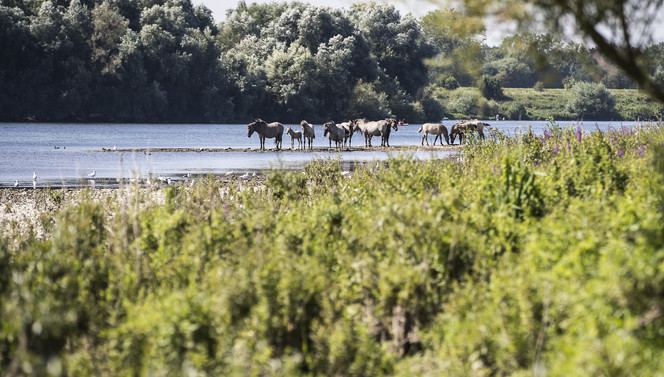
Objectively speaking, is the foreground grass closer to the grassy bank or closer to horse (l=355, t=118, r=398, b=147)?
horse (l=355, t=118, r=398, b=147)

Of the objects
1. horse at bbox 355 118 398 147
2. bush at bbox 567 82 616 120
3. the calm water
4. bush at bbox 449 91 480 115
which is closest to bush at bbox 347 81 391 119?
the calm water

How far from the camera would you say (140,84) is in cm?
7438

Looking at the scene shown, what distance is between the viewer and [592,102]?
117688 mm

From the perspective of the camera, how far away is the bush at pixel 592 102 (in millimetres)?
115000

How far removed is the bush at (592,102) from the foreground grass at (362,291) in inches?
4445

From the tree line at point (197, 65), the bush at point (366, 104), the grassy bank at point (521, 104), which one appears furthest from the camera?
the grassy bank at point (521, 104)

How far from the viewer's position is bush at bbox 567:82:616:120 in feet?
377

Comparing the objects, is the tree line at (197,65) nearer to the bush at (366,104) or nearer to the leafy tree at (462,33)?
the bush at (366,104)

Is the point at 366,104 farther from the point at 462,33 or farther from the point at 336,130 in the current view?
the point at 462,33

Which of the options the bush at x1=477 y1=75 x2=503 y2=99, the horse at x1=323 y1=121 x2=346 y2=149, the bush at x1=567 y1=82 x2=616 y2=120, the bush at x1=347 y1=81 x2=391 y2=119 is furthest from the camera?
the bush at x1=477 y1=75 x2=503 y2=99

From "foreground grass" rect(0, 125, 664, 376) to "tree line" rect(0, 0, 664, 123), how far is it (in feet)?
179

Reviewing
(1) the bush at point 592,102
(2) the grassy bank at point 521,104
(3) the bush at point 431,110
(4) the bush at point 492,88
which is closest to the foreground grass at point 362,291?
(3) the bush at point 431,110

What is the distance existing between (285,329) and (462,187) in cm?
467

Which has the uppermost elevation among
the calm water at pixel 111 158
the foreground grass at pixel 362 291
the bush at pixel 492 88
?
the bush at pixel 492 88
